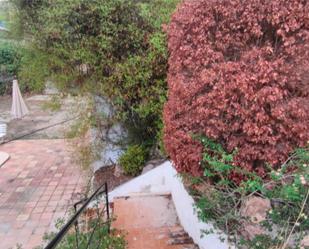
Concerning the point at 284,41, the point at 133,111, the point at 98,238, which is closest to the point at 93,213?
the point at 98,238

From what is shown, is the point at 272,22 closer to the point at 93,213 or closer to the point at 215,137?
the point at 215,137

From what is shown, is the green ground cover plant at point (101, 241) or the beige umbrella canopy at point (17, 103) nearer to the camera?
the green ground cover plant at point (101, 241)

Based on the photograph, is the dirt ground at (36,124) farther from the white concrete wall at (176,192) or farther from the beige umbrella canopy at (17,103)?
the white concrete wall at (176,192)

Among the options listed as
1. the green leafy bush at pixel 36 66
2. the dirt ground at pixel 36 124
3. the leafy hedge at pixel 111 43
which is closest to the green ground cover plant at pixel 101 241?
the leafy hedge at pixel 111 43

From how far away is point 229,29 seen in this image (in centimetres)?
347

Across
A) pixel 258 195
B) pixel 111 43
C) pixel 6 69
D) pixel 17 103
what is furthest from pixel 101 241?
pixel 6 69

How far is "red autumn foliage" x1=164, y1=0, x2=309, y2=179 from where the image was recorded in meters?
3.11

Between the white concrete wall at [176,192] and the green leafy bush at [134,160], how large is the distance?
54cm

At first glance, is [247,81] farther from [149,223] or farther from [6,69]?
[6,69]

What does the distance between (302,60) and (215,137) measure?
1006 millimetres

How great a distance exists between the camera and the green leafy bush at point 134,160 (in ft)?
23.0

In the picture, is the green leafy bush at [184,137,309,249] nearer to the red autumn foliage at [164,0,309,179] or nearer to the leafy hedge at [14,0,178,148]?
the red autumn foliage at [164,0,309,179]

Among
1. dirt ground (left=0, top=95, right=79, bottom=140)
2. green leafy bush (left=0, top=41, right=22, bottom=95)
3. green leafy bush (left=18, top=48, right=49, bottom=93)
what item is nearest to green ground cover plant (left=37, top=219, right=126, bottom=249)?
green leafy bush (left=18, top=48, right=49, bottom=93)

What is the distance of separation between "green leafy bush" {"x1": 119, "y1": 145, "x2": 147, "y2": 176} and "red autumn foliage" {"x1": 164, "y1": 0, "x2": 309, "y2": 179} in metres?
3.37
